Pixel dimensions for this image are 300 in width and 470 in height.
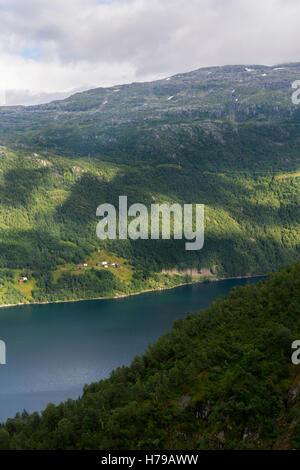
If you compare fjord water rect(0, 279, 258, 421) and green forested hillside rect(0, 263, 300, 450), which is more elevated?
green forested hillside rect(0, 263, 300, 450)

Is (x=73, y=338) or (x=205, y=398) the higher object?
(x=205, y=398)

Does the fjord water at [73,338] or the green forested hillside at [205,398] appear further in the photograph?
the fjord water at [73,338]

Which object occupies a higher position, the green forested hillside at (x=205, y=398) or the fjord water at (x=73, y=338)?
the green forested hillside at (x=205, y=398)

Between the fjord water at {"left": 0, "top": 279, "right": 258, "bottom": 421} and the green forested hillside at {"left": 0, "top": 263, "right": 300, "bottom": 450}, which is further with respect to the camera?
the fjord water at {"left": 0, "top": 279, "right": 258, "bottom": 421}
